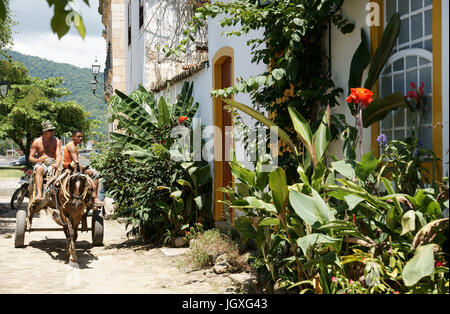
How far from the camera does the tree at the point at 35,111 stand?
84.6 ft

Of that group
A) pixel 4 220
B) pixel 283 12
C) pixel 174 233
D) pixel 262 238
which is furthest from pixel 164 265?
pixel 4 220

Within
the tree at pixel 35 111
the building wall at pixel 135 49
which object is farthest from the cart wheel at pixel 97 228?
the tree at pixel 35 111

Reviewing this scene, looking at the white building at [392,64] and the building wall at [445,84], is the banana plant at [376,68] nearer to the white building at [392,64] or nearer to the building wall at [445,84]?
the white building at [392,64]

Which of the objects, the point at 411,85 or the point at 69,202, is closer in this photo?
the point at 411,85

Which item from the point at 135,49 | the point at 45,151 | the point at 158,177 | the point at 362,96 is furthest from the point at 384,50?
the point at 135,49

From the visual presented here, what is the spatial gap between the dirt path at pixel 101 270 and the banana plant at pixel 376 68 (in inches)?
107

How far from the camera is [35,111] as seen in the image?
26.2m

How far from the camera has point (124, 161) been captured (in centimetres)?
999

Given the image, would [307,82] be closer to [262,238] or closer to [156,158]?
[262,238]

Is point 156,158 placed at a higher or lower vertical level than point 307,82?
lower

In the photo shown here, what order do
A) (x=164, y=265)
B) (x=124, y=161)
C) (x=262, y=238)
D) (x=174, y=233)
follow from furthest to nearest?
(x=124, y=161)
(x=174, y=233)
(x=164, y=265)
(x=262, y=238)

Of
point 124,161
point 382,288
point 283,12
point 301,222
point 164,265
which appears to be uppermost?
point 283,12

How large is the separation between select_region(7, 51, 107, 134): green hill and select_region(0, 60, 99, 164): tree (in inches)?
1418
